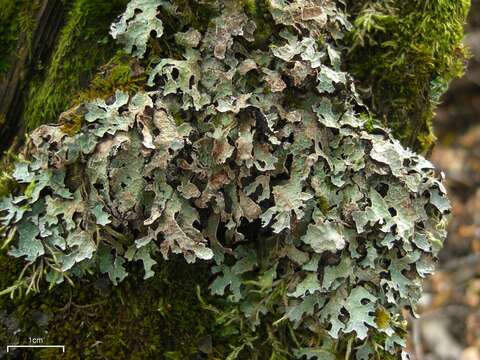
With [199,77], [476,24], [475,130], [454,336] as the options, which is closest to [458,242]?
[454,336]

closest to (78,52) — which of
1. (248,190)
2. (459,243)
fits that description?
(248,190)

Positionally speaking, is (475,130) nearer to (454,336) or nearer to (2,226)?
(454,336)

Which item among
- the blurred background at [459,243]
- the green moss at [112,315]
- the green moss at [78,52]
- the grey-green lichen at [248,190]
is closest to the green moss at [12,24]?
the green moss at [78,52]

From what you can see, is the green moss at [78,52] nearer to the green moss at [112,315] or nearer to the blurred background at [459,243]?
the green moss at [112,315]

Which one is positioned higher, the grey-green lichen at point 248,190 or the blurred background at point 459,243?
the grey-green lichen at point 248,190

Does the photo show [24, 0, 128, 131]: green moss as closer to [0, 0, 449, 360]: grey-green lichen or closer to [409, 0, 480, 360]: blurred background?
[0, 0, 449, 360]: grey-green lichen

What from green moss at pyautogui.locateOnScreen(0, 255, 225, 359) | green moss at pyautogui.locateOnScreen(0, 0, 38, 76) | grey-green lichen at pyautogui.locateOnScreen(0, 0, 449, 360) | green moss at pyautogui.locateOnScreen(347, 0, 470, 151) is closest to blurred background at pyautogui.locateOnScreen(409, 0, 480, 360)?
green moss at pyautogui.locateOnScreen(347, 0, 470, 151)
